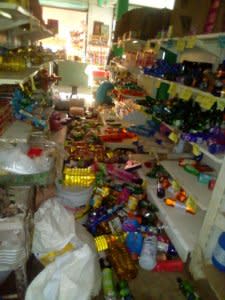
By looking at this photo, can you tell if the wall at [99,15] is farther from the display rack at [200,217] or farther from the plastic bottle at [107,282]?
the plastic bottle at [107,282]

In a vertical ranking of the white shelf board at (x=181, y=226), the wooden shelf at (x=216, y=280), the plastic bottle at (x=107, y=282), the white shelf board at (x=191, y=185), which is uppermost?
the white shelf board at (x=191, y=185)

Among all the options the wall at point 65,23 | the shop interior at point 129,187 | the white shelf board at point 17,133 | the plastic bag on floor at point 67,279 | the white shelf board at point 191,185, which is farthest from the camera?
the wall at point 65,23

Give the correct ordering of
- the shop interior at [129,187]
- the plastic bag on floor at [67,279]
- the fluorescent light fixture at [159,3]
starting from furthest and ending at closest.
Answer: the fluorescent light fixture at [159,3] < the shop interior at [129,187] < the plastic bag on floor at [67,279]

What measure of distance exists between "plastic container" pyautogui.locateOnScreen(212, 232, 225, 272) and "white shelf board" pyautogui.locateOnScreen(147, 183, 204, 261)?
16cm

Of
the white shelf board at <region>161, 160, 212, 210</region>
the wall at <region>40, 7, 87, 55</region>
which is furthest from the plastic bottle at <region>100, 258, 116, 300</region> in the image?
the wall at <region>40, 7, 87, 55</region>

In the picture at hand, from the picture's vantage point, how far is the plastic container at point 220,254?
1.61 m

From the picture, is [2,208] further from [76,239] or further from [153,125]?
[153,125]

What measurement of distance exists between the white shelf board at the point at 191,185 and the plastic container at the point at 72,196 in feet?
2.75

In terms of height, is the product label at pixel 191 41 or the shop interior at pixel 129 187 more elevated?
the product label at pixel 191 41

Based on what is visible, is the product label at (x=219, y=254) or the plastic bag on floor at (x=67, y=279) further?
the product label at (x=219, y=254)

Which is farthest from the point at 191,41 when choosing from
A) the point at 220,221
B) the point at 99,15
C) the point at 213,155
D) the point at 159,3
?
the point at 99,15

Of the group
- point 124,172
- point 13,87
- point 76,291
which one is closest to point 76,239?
point 76,291

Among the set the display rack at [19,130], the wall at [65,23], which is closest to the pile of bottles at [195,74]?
the display rack at [19,130]

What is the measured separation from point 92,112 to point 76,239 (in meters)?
4.20
